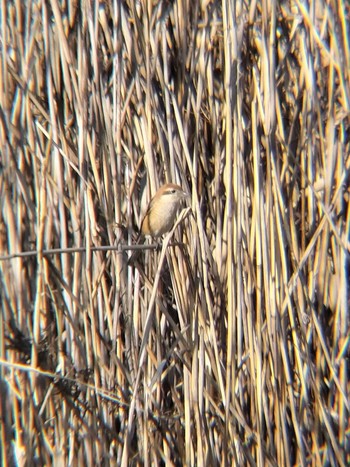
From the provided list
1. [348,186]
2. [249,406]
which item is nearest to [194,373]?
[249,406]

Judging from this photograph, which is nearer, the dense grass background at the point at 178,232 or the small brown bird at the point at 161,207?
the dense grass background at the point at 178,232

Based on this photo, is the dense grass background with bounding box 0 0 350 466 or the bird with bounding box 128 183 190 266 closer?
the dense grass background with bounding box 0 0 350 466

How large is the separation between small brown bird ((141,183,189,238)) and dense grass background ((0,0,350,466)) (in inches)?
1.2

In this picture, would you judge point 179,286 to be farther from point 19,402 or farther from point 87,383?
point 19,402

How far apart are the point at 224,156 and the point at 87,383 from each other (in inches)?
27.1

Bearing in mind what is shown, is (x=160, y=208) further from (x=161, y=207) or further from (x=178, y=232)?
(x=178, y=232)

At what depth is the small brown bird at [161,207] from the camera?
6.39 ft

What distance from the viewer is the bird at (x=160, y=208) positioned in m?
1.94

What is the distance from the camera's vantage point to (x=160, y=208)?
209 cm

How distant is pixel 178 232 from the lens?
2.00 meters

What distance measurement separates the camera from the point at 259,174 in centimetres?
190

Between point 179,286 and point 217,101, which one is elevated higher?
point 217,101

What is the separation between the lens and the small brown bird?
195 cm

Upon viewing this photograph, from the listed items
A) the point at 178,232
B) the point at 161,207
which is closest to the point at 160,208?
the point at 161,207
